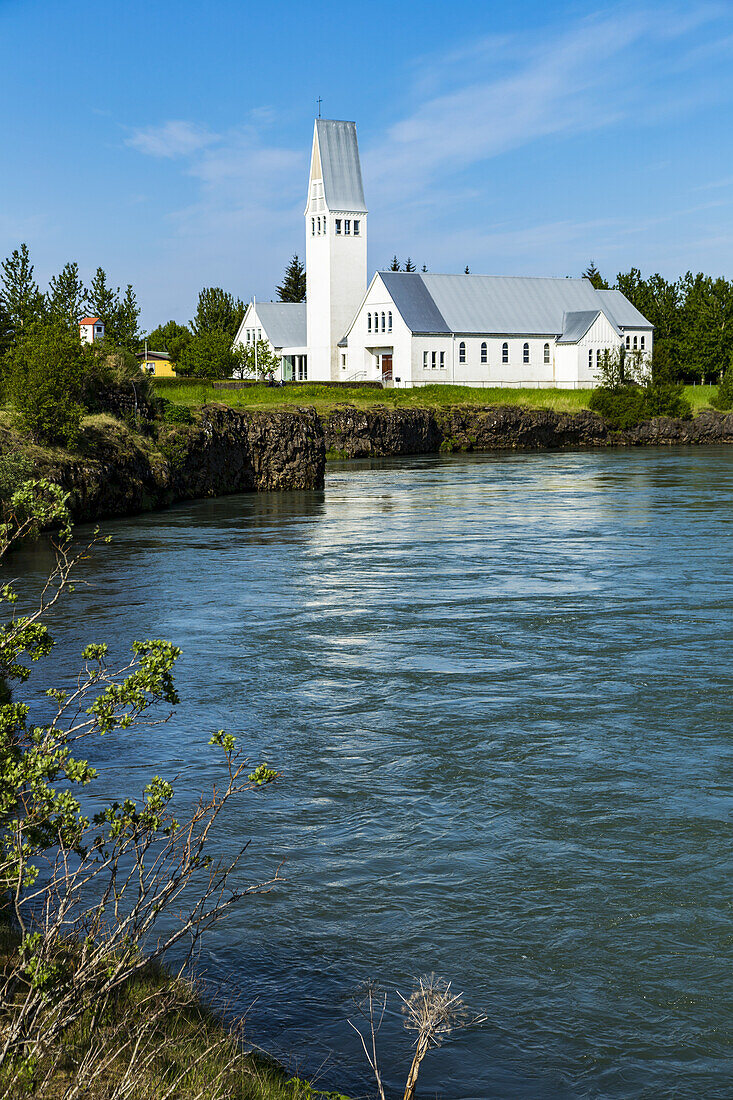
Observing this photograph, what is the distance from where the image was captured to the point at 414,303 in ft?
311

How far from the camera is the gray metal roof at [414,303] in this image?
93.2 m

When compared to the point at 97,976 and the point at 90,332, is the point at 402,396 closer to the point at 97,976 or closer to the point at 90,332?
the point at 90,332

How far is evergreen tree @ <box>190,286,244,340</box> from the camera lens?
404 ft

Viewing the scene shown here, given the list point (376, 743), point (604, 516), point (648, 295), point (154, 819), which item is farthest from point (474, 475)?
point (648, 295)

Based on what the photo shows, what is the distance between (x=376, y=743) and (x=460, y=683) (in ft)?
8.59

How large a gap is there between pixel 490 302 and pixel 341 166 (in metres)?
16.9

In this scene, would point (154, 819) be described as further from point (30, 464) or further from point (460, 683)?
point (30, 464)

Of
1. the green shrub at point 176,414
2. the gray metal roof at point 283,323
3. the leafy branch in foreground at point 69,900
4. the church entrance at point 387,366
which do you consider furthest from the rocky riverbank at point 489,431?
the leafy branch in foreground at point 69,900

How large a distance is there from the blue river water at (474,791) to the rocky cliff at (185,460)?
8.55m

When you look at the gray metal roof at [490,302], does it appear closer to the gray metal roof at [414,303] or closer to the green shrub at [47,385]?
the gray metal roof at [414,303]

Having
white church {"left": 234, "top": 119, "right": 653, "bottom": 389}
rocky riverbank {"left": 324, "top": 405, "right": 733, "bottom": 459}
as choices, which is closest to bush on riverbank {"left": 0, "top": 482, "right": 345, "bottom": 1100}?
rocky riverbank {"left": 324, "top": 405, "right": 733, "bottom": 459}

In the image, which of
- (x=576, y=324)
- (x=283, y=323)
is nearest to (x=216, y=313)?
(x=283, y=323)

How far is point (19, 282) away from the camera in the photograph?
162 feet

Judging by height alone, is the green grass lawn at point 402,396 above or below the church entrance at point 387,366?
below
